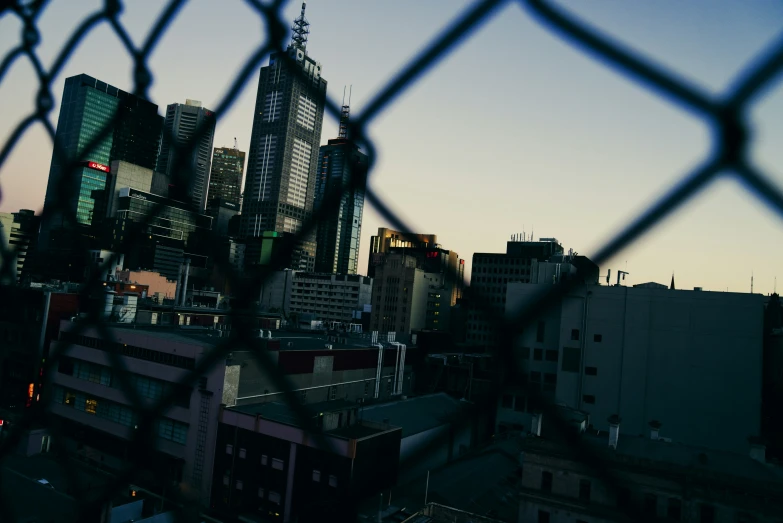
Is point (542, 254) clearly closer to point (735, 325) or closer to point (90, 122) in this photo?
point (735, 325)

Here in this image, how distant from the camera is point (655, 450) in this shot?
9359 millimetres

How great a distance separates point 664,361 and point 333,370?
34.2 feet

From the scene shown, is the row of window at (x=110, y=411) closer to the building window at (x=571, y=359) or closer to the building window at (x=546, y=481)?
the building window at (x=546, y=481)

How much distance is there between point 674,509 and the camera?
7.50 metres

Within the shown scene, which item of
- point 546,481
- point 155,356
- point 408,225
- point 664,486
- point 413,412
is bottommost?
point 413,412

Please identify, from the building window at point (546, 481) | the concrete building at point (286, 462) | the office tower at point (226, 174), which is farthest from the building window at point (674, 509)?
the office tower at point (226, 174)

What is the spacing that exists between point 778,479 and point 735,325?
653 cm

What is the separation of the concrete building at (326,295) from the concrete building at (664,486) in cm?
3756

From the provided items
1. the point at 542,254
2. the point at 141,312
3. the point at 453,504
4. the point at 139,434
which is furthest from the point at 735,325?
the point at 542,254

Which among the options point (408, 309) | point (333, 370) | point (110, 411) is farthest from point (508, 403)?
point (408, 309)

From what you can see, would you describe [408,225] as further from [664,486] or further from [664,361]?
[664,361]

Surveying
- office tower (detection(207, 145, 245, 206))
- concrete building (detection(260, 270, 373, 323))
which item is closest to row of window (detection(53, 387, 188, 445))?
concrete building (detection(260, 270, 373, 323))

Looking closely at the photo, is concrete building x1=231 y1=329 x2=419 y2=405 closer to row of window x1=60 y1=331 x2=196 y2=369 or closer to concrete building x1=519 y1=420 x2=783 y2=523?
row of window x1=60 y1=331 x2=196 y2=369

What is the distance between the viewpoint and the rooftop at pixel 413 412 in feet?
50.0
